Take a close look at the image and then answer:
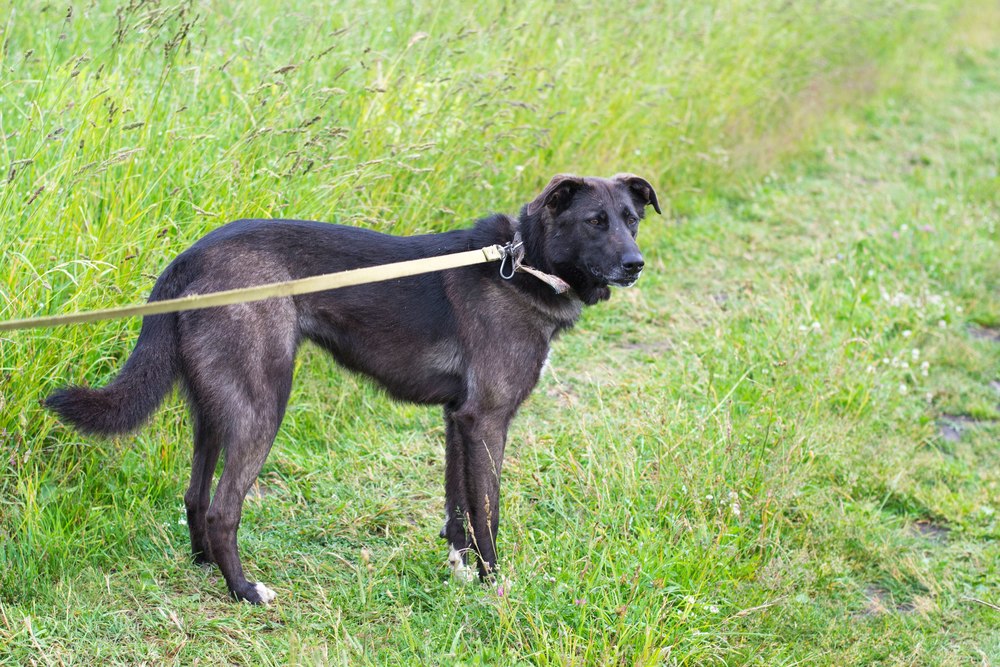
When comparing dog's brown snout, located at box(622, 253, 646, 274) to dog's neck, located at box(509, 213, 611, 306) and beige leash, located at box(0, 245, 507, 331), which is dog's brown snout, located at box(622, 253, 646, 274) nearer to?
dog's neck, located at box(509, 213, 611, 306)

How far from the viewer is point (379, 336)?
345 centimetres

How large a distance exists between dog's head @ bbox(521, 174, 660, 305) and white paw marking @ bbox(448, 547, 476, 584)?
1.07 m

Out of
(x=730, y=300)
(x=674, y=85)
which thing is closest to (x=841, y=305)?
(x=730, y=300)

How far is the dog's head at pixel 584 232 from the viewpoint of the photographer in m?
3.46

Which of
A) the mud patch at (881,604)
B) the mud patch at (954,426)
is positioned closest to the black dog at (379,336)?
the mud patch at (881,604)

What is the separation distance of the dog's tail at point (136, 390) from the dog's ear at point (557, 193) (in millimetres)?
1285

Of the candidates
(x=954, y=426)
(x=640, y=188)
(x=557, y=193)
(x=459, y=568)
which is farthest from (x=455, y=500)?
(x=954, y=426)

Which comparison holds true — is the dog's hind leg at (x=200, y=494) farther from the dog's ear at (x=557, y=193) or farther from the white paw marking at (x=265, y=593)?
the dog's ear at (x=557, y=193)

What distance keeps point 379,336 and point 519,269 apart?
1.88 ft

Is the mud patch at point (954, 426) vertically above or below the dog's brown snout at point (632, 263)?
below

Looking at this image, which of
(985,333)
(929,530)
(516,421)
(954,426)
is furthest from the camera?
(985,333)

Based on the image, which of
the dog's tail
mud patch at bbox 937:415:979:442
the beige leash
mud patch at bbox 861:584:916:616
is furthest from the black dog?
mud patch at bbox 937:415:979:442

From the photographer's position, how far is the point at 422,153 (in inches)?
199

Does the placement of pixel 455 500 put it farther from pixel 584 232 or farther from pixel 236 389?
pixel 584 232
